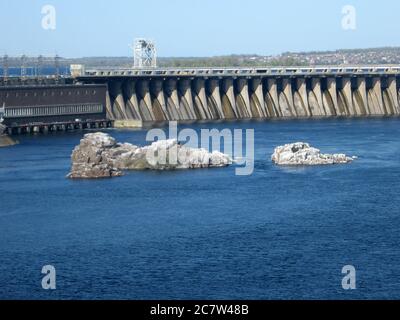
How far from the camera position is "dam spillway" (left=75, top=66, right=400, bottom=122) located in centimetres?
8238

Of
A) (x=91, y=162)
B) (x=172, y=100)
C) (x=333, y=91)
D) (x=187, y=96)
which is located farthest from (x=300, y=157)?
(x=333, y=91)

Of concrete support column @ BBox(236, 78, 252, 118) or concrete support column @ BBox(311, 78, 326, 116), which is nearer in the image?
concrete support column @ BBox(236, 78, 252, 118)

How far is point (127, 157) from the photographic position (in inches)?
2052

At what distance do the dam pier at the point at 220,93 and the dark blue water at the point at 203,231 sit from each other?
69.9 ft

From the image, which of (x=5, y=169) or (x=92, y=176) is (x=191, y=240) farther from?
(x=5, y=169)

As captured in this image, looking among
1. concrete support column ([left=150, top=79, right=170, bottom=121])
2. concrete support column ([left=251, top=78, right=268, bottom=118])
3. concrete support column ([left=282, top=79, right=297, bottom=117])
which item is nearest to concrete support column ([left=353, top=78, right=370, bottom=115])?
concrete support column ([left=282, top=79, right=297, bottom=117])

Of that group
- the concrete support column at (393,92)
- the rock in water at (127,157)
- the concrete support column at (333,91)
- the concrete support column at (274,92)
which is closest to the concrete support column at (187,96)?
the concrete support column at (274,92)

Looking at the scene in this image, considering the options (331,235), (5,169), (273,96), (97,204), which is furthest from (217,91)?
(331,235)

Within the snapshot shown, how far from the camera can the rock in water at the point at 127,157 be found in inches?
1971

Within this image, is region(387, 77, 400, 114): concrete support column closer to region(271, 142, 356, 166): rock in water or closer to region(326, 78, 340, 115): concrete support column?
region(326, 78, 340, 115): concrete support column

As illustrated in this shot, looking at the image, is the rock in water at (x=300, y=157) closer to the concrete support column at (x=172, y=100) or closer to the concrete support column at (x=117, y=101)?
the concrete support column at (x=117, y=101)

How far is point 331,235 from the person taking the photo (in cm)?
3625

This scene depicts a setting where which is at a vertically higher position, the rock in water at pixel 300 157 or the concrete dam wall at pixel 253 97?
the concrete dam wall at pixel 253 97

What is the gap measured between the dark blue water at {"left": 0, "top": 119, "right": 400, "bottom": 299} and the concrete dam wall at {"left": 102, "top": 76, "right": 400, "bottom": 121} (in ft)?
86.8
